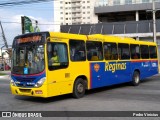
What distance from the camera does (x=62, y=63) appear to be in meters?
12.4

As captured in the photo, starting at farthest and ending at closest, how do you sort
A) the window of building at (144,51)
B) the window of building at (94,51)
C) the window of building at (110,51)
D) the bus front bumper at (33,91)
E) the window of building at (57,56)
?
the window of building at (144,51) → the window of building at (110,51) → the window of building at (94,51) → the window of building at (57,56) → the bus front bumper at (33,91)

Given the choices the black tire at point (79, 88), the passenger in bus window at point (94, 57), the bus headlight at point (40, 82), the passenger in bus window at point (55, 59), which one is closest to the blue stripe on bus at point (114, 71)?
the passenger in bus window at point (94, 57)

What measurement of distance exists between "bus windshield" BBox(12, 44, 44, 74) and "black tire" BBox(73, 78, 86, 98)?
197 cm

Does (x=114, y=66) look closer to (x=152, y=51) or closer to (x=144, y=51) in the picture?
(x=144, y=51)

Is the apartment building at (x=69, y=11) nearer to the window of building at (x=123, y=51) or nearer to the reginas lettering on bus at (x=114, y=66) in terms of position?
the window of building at (x=123, y=51)

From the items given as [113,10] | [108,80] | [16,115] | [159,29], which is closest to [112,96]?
[108,80]

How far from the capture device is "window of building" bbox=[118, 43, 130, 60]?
16.3 m

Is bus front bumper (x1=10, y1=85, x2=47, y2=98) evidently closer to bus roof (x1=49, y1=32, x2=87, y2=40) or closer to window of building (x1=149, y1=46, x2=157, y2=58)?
bus roof (x1=49, y1=32, x2=87, y2=40)

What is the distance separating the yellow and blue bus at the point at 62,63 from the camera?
11.8m

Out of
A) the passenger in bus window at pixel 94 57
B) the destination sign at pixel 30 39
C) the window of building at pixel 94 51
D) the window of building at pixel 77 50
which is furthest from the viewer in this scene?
the passenger in bus window at pixel 94 57

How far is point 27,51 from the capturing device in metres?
12.2

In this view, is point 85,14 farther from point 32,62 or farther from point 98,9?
point 32,62

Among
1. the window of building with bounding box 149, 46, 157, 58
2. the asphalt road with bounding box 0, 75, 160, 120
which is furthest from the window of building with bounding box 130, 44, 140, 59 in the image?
the asphalt road with bounding box 0, 75, 160, 120

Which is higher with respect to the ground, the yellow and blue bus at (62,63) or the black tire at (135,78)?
the yellow and blue bus at (62,63)
